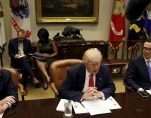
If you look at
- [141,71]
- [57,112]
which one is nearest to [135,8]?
[57,112]

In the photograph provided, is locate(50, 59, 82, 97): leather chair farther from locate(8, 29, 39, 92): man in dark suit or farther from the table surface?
locate(8, 29, 39, 92): man in dark suit

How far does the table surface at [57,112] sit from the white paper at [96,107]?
5 centimetres

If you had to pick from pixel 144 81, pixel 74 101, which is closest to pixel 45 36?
pixel 144 81

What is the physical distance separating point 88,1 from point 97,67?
3.14 meters

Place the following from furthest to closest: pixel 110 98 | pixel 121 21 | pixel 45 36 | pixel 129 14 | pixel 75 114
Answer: pixel 121 21
pixel 45 36
pixel 110 98
pixel 75 114
pixel 129 14

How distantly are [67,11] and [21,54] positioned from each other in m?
1.42

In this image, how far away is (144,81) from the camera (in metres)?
2.75

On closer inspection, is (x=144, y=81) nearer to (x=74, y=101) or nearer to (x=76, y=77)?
(x=76, y=77)

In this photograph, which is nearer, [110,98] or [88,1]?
[110,98]

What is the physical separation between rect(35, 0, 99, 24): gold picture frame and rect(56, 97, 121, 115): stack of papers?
3.27 metres

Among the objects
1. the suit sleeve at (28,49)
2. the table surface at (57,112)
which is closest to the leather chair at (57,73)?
the table surface at (57,112)

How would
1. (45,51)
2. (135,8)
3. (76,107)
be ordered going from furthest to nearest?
(45,51), (76,107), (135,8)

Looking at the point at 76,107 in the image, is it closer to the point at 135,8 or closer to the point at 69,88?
the point at 69,88

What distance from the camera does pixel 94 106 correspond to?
1.84 m
